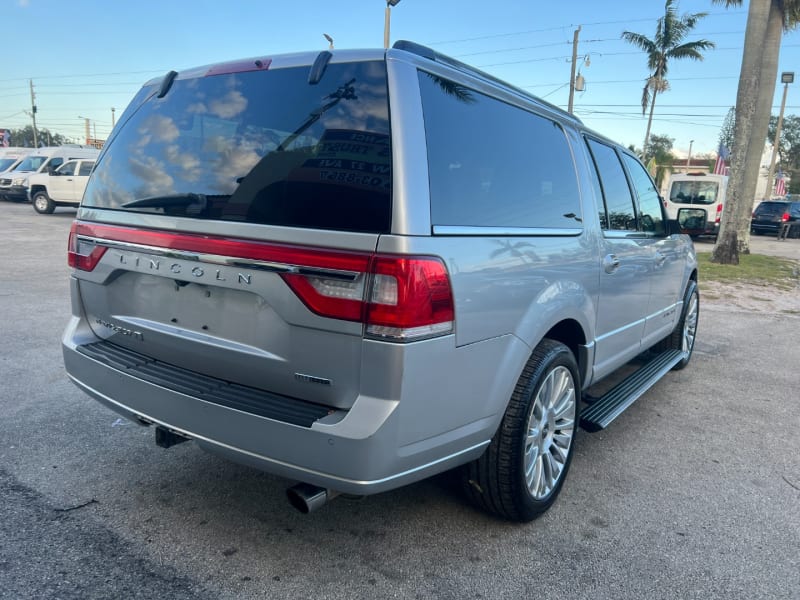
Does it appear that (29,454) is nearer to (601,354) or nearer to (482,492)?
(482,492)

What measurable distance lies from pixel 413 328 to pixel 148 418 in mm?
1283

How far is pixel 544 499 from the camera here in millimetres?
2984

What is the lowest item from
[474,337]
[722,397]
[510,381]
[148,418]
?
[722,397]

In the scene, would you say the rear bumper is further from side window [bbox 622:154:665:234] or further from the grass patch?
the grass patch

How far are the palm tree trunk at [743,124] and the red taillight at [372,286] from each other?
573 inches

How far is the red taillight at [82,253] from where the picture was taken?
2.88 m

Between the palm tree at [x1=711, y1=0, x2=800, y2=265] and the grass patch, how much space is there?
1.93 feet

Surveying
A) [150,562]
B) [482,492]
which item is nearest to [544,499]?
[482,492]

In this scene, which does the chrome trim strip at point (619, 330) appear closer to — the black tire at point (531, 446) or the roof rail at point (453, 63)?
the black tire at point (531, 446)

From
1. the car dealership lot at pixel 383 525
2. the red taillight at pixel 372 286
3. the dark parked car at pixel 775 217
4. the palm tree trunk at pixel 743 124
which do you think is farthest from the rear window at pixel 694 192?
the red taillight at pixel 372 286

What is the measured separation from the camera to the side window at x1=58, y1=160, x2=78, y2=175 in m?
21.3

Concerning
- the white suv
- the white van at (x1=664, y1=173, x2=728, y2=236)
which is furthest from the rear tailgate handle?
the white suv

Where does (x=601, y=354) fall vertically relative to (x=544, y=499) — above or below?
above

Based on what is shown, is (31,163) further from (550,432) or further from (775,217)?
(775,217)
